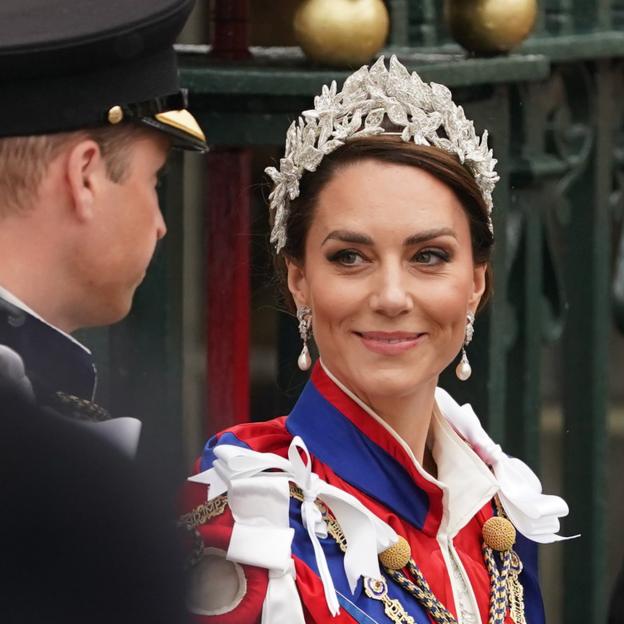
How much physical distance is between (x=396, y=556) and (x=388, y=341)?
0.33m

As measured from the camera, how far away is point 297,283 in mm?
2518

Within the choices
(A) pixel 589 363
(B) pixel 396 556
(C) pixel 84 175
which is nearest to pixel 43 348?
(C) pixel 84 175

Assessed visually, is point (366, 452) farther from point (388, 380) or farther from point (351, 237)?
point (351, 237)

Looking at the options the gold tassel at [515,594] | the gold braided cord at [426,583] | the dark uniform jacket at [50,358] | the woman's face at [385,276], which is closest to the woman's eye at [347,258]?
the woman's face at [385,276]

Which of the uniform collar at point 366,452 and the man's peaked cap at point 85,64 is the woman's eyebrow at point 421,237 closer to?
the uniform collar at point 366,452

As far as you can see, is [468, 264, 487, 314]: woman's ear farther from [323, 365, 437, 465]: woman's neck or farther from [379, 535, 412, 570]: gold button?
[379, 535, 412, 570]: gold button

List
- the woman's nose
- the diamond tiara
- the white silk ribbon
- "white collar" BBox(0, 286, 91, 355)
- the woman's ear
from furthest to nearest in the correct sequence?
1. the white silk ribbon
2. the woman's ear
3. the diamond tiara
4. the woman's nose
5. "white collar" BBox(0, 286, 91, 355)

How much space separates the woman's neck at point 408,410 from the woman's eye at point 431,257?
0.66 ft

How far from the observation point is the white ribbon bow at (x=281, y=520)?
A: 215 cm

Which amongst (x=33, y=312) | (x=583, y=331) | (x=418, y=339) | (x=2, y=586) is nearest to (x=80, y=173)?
(x=33, y=312)

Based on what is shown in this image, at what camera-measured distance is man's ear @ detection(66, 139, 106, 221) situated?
6.84ft

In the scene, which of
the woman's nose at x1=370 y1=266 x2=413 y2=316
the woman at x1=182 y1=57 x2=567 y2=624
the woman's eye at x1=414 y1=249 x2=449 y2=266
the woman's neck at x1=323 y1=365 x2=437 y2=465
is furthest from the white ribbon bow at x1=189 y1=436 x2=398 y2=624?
the woman's eye at x1=414 y1=249 x2=449 y2=266

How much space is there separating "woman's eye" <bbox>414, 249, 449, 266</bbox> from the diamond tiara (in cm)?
16

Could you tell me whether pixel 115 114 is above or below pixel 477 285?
above
